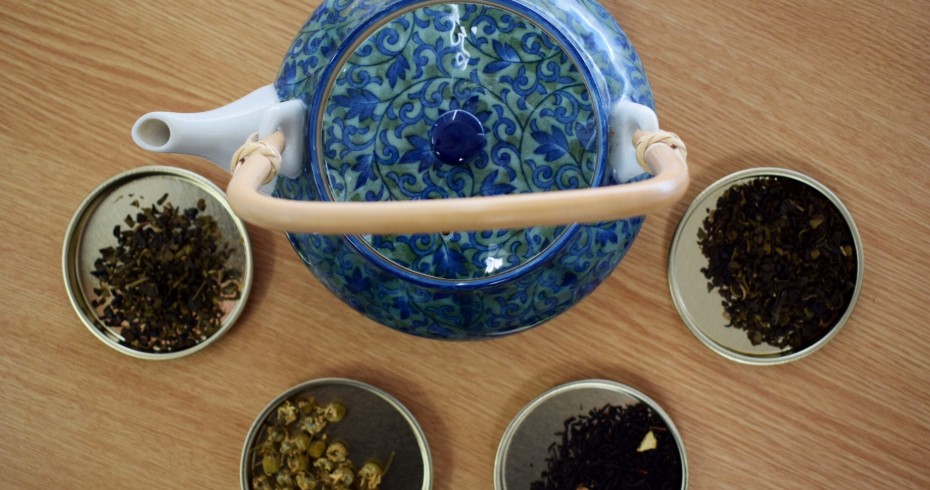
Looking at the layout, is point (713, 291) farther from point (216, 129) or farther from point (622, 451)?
point (216, 129)

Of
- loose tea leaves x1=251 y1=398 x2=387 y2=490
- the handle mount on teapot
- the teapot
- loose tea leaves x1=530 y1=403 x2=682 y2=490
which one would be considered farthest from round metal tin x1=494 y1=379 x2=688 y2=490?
the handle mount on teapot

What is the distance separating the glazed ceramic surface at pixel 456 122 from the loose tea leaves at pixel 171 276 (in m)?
0.29

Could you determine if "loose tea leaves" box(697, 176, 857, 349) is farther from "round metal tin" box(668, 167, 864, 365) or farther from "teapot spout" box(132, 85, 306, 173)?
"teapot spout" box(132, 85, 306, 173)

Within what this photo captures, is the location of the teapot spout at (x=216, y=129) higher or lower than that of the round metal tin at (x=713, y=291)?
higher

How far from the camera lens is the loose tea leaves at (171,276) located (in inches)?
25.6

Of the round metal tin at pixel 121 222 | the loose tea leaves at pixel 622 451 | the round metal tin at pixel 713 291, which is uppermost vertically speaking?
the round metal tin at pixel 121 222

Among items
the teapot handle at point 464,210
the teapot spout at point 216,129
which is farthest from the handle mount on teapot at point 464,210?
the teapot spout at point 216,129

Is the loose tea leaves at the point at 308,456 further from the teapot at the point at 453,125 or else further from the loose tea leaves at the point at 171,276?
the teapot at the point at 453,125

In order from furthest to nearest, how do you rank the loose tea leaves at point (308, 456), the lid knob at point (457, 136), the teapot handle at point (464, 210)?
the loose tea leaves at point (308, 456)
the lid knob at point (457, 136)
the teapot handle at point (464, 210)

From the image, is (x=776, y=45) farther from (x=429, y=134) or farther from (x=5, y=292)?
(x=5, y=292)

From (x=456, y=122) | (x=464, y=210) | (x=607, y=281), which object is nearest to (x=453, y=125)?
(x=456, y=122)

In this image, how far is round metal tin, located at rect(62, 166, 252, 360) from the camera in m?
0.65

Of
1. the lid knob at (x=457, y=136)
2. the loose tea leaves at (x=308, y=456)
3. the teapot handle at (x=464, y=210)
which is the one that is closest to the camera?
the teapot handle at (x=464, y=210)

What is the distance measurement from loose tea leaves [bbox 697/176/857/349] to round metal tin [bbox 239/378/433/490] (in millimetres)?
331
